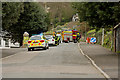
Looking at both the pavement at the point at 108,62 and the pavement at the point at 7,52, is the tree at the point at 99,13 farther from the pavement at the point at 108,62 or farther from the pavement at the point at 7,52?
the pavement at the point at 7,52

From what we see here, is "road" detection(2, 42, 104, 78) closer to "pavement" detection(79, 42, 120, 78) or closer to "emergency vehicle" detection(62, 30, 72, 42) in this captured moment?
"pavement" detection(79, 42, 120, 78)

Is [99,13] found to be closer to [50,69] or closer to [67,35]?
[50,69]

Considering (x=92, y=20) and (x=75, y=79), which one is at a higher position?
(x=92, y=20)

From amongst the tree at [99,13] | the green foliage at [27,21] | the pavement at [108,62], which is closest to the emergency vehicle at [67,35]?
the green foliage at [27,21]

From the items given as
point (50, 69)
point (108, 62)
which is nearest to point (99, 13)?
point (108, 62)

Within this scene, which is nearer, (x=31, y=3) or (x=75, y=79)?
(x=75, y=79)

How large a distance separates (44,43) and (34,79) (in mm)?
21424

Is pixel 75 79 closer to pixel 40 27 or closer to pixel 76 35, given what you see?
pixel 40 27

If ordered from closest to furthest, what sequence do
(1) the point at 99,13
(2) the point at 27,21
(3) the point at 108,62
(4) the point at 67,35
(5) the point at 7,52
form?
(3) the point at 108,62 < (1) the point at 99,13 < (5) the point at 7,52 < (2) the point at 27,21 < (4) the point at 67,35

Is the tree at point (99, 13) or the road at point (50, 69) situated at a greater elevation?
the tree at point (99, 13)

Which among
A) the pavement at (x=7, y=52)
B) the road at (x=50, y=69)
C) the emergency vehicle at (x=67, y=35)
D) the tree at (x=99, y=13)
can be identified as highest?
the tree at (x=99, y=13)

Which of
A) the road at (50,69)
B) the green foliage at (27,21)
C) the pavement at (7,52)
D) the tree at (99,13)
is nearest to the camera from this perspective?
the road at (50,69)

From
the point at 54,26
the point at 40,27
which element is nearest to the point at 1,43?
the point at 40,27

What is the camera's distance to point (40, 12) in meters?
58.8
